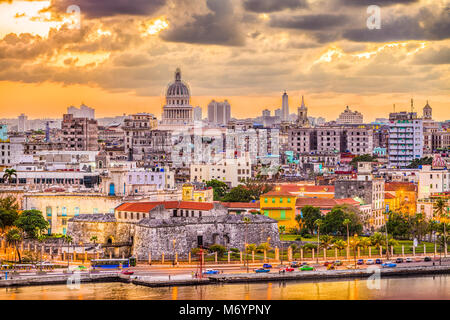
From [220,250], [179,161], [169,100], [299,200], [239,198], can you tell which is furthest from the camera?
[169,100]

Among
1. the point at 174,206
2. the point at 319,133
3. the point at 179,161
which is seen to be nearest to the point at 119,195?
the point at 174,206

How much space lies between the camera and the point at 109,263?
183 ft

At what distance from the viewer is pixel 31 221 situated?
202 feet

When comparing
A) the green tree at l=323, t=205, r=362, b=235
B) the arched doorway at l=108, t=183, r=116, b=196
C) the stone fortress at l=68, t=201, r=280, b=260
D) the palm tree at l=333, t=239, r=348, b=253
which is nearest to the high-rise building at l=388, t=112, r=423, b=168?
the green tree at l=323, t=205, r=362, b=235

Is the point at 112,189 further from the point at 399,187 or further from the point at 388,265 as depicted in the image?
the point at 399,187

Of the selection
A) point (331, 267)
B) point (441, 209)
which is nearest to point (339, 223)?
point (441, 209)

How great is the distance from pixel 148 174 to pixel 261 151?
278 ft

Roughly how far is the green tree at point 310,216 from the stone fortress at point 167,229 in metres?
7.29

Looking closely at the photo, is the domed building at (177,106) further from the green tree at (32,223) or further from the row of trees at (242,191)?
the green tree at (32,223)

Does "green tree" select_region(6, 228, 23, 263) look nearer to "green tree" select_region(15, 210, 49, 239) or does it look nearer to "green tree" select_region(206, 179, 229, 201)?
"green tree" select_region(15, 210, 49, 239)

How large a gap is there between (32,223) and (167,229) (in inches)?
372

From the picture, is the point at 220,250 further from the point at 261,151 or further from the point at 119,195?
the point at 261,151

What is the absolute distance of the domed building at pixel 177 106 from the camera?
532 ft
